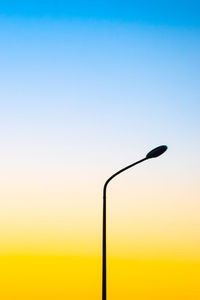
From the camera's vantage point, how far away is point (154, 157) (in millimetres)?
16281

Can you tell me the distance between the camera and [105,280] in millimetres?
15727

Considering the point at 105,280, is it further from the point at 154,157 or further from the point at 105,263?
the point at 154,157

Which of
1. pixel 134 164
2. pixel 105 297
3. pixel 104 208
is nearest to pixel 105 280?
pixel 105 297

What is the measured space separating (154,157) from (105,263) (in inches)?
122

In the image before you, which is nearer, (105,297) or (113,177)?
(105,297)

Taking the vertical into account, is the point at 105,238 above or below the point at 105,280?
above

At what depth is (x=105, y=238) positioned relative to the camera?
A: 1623cm

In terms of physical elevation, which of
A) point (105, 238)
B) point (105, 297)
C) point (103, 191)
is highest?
point (103, 191)

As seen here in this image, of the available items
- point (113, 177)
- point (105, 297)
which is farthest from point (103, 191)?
point (105, 297)

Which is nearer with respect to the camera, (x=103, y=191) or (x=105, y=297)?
(x=105, y=297)

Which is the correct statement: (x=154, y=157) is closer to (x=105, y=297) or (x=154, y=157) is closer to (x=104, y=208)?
(x=104, y=208)

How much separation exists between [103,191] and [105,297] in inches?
115

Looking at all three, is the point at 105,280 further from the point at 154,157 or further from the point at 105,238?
the point at 154,157

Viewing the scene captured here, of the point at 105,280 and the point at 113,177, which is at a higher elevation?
the point at 113,177
